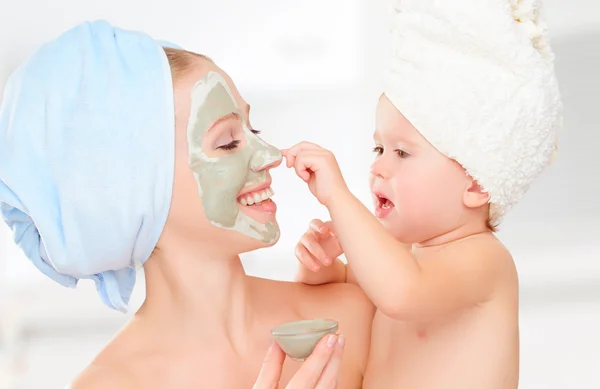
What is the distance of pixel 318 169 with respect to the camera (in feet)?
4.84

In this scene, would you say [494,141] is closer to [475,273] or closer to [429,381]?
[475,273]

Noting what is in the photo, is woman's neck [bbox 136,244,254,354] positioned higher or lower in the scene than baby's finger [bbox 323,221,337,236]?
lower

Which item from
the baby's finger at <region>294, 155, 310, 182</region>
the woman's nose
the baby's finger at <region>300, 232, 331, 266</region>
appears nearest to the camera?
the baby's finger at <region>294, 155, 310, 182</region>

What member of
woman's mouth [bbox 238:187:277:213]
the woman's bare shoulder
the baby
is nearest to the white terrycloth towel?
the baby

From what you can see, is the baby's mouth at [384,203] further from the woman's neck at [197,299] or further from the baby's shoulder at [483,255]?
the woman's neck at [197,299]

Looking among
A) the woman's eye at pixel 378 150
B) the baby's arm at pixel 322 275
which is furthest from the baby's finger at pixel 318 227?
the woman's eye at pixel 378 150

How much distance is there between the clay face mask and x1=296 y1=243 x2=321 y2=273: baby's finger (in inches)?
5.0

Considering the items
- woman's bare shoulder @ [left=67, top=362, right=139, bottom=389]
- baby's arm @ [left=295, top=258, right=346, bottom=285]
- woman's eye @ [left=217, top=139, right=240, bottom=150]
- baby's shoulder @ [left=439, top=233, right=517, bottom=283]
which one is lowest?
woman's bare shoulder @ [left=67, top=362, right=139, bottom=389]

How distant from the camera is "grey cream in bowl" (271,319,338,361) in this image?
1365 millimetres

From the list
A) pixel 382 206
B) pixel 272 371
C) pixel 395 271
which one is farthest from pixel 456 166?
pixel 272 371

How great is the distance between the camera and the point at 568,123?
3.10 metres

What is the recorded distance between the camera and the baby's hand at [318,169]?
1.46 metres

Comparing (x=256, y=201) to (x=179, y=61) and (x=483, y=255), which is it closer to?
(x=179, y=61)

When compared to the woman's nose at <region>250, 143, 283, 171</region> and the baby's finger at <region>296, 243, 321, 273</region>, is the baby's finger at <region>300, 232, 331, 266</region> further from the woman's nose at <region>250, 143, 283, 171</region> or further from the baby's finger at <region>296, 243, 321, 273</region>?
the woman's nose at <region>250, 143, 283, 171</region>
